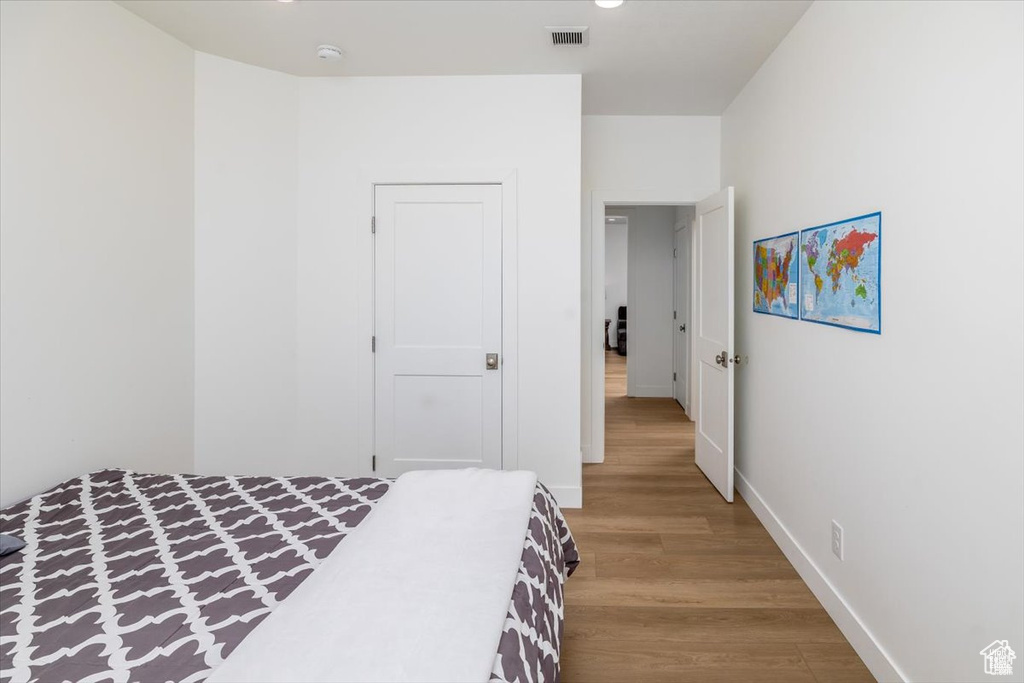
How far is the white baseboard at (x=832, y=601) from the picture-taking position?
5.99ft

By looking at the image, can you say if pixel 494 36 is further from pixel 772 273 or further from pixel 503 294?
pixel 772 273

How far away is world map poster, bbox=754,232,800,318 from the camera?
258 centimetres

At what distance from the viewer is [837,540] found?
2189mm

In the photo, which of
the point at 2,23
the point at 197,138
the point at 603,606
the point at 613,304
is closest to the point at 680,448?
the point at 603,606

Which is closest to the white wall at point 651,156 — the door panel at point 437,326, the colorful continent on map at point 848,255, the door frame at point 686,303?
the door panel at point 437,326

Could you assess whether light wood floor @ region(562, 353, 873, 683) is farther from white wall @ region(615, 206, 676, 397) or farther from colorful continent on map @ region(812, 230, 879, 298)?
white wall @ region(615, 206, 676, 397)

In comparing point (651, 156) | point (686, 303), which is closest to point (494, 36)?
point (651, 156)

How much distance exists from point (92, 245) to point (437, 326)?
5.49 ft

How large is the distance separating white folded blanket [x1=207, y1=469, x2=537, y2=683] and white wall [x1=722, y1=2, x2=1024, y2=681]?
1195 mm

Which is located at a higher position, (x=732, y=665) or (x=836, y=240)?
(x=836, y=240)

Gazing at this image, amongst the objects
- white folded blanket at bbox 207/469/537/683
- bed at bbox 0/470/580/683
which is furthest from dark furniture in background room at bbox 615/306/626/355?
white folded blanket at bbox 207/469/537/683

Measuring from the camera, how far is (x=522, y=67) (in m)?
3.09

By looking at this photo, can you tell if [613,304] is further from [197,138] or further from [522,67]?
[197,138]

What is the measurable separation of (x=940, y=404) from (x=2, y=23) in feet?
10.7
